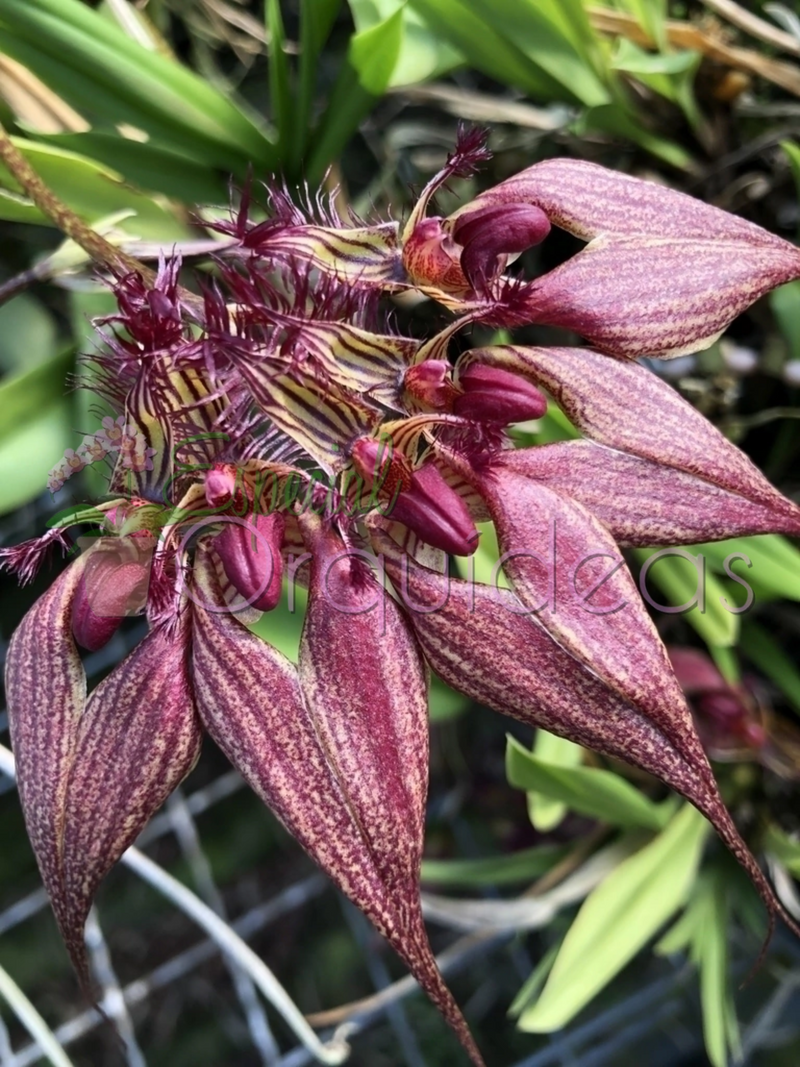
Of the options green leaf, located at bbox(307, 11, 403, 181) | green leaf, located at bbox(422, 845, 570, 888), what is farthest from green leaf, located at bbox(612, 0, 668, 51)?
green leaf, located at bbox(422, 845, 570, 888)

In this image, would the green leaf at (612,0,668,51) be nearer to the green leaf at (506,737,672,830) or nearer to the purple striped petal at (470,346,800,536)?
the purple striped petal at (470,346,800,536)

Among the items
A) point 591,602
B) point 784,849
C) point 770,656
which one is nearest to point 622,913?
point 784,849

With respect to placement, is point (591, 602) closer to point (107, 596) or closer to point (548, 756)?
point (107, 596)

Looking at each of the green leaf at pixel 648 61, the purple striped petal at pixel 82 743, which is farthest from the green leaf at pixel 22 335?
the green leaf at pixel 648 61

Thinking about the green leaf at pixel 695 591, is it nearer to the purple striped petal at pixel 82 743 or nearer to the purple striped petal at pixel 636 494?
the purple striped petal at pixel 636 494

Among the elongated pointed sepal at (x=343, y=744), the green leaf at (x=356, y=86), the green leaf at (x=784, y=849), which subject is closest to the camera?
the elongated pointed sepal at (x=343, y=744)
